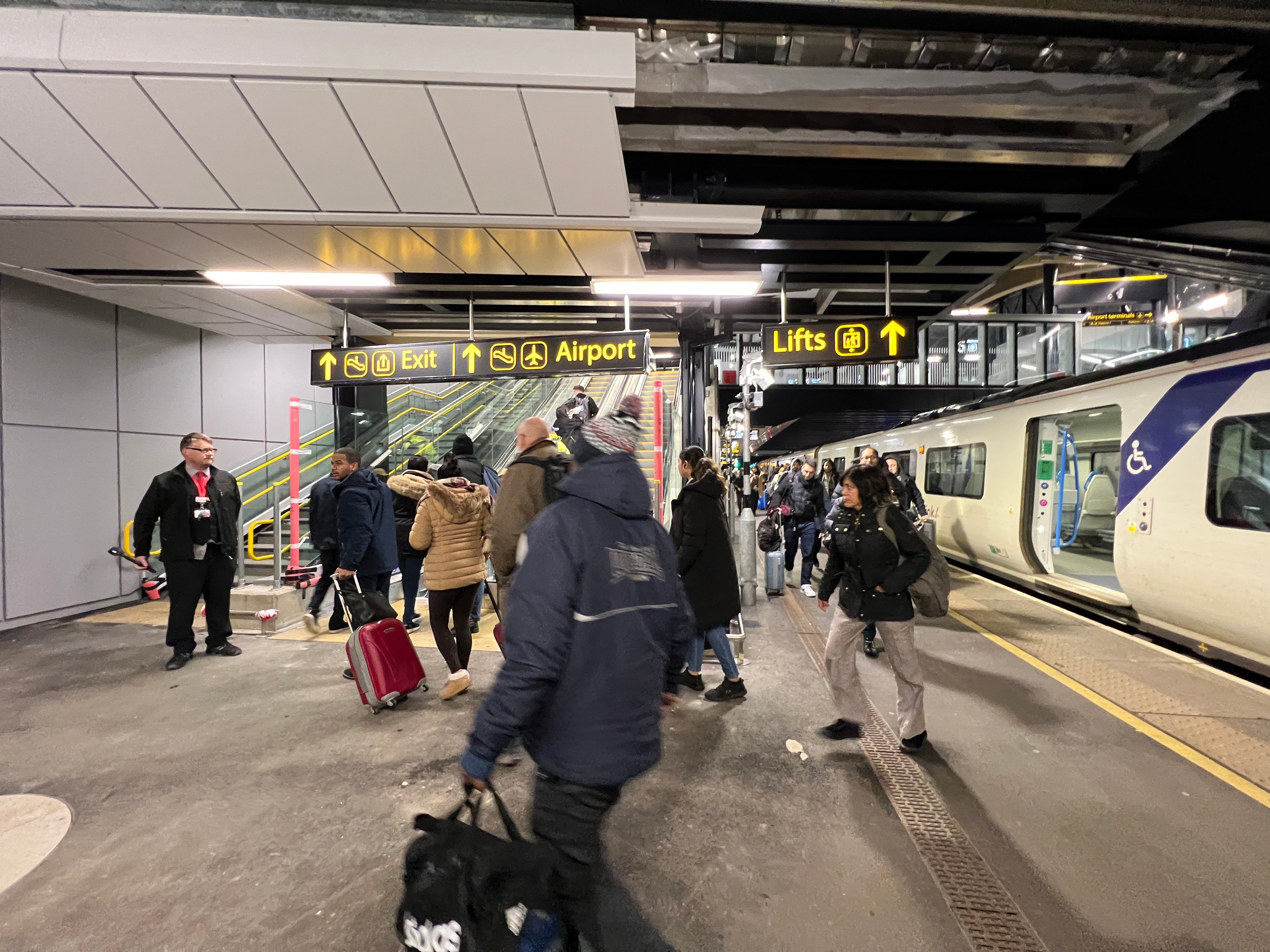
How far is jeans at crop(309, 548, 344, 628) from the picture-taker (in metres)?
5.23

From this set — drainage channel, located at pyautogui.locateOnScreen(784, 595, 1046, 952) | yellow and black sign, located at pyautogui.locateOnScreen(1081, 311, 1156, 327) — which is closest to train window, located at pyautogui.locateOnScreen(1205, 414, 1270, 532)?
drainage channel, located at pyautogui.locateOnScreen(784, 595, 1046, 952)

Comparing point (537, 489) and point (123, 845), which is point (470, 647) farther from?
point (123, 845)

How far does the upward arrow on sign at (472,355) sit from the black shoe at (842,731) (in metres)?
5.02

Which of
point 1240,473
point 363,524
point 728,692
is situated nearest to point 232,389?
point 363,524

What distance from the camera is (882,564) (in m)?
3.32

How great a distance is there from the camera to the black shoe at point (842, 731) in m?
3.59

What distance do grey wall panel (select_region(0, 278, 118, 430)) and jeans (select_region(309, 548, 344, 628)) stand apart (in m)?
3.49

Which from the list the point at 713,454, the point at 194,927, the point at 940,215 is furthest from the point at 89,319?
the point at 940,215

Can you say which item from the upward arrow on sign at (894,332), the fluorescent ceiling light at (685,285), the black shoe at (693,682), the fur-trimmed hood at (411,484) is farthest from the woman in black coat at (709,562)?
the upward arrow on sign at (894,332)

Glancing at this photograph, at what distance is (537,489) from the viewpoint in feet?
11.0

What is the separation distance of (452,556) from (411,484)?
0.66 meters

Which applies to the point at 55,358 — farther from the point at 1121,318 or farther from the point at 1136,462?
the point at 1121,318

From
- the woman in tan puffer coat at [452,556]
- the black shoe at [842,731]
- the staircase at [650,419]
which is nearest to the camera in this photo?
the staircase at [650,419]

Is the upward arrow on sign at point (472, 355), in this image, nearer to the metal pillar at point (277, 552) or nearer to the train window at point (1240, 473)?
the metal pillar at point (277, 552)
